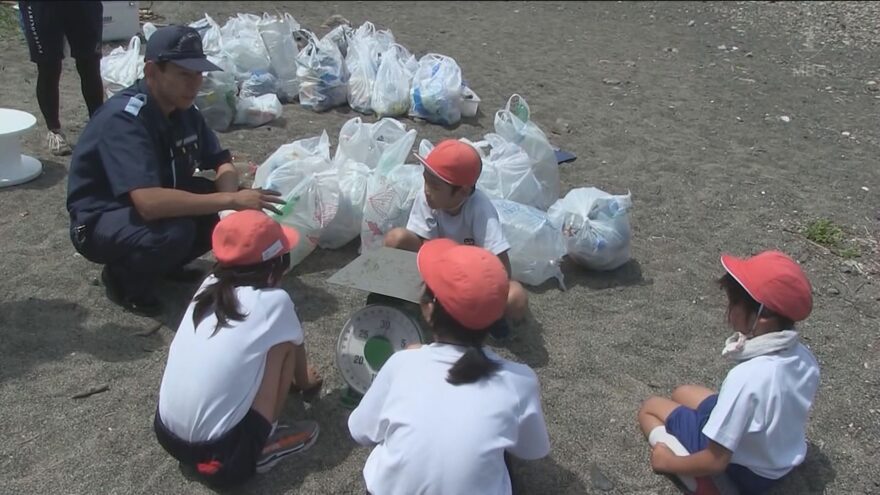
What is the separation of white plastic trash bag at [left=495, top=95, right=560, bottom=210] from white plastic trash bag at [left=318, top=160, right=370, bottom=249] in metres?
0.96

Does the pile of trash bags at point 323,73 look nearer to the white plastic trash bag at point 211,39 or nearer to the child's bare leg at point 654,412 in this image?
the white plastic trash bag at point 211,39

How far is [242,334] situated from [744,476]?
175 cm

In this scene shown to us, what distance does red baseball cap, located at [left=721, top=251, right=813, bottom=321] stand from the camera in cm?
233

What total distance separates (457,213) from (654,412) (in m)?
1.21

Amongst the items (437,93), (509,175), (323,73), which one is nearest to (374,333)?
(509,175)

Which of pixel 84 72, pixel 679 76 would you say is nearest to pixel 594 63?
pixel 679 76

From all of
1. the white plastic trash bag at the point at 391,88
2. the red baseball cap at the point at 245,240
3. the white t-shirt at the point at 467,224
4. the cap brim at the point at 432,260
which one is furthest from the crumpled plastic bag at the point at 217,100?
the cap brim at the point at 432,260

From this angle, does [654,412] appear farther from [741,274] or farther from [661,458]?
[741,274]

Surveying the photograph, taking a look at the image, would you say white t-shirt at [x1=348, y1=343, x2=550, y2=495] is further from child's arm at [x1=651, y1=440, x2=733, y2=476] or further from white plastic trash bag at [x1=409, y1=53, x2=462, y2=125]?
white plastic trash bag at [x1=409, y1=53, x2=462, y2=125]

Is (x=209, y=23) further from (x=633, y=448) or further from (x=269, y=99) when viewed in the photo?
(x=633, y=448)

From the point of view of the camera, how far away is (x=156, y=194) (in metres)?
3.12

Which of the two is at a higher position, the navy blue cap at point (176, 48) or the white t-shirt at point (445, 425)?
the navy blue cap at point (176, 48)

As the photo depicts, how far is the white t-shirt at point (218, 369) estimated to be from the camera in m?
2.35

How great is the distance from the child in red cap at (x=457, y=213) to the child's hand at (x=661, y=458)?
0.84m
